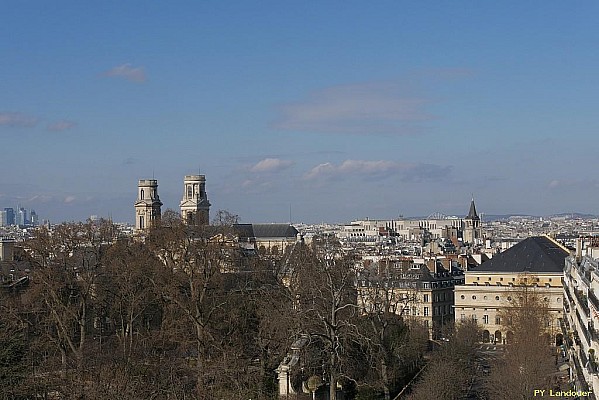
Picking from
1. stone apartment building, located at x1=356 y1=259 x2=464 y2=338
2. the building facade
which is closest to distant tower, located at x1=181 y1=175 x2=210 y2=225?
stone apartment building, located at x1=356 y1=259 x2=464 y2=338

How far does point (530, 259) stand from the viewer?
67688 mm

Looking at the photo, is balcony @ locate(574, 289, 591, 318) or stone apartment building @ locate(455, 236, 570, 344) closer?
balcony @ locate(574, 289, 591, 318)

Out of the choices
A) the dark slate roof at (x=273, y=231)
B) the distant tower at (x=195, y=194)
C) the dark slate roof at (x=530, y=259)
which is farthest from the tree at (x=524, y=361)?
the distant tower at (x=195, y=194)

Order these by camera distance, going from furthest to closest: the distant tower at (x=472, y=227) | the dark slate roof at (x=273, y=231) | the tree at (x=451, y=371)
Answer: the distant tower at (x=472, y=227)
the dark slate roof at (x=273, y=231)
the tree at (x=451, y=371)

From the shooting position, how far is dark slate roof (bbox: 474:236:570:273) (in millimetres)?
66500

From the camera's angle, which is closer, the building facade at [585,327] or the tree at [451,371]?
the building facade at [585,327]

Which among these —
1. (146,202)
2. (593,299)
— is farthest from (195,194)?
(593,299)

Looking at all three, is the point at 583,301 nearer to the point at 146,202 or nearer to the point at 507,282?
the point at 507,282

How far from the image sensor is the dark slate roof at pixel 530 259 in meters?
66.5

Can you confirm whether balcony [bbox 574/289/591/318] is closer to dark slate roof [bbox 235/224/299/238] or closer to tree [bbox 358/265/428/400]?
tree [bbox 358/265/428/400]

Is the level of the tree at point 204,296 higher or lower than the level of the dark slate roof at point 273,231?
lower

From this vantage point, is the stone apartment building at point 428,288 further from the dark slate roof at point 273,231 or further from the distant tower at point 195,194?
the distant tower at point 195,194

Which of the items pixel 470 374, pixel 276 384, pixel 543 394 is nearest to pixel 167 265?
pixel 276 384

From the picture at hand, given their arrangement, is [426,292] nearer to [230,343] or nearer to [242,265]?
[242,265]
